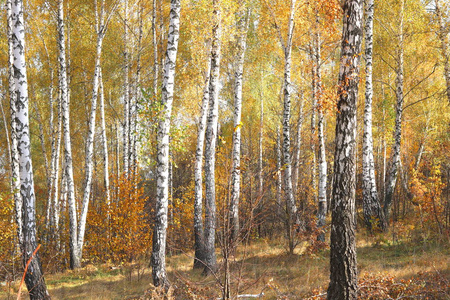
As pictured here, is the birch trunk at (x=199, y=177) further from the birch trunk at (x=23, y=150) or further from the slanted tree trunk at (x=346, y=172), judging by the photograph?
the slanted tree trunk at (x=346, y=172)

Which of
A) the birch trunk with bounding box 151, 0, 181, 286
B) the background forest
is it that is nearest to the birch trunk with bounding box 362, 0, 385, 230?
the background forest

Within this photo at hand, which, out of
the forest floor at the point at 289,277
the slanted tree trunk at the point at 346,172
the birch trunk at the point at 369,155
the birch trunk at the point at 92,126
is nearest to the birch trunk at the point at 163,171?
the forest floor at the point at 289,277

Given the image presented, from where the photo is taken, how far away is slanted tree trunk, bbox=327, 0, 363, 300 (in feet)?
14.7

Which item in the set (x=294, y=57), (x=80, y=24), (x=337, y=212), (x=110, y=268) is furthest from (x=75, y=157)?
(x=337, y=212)

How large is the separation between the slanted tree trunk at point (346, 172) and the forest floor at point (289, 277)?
2.74ft

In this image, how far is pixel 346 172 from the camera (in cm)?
455

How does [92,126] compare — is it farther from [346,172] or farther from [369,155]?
[369,155]

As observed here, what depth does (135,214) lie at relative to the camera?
405 inches

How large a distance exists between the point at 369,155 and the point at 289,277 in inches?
176

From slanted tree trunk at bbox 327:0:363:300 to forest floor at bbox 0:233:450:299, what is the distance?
2.74 feet

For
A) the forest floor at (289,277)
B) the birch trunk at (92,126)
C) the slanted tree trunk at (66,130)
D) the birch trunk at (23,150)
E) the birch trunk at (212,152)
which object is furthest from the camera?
the birch trunk at (92,126)

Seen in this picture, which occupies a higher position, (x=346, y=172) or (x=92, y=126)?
(x=92, y=126)

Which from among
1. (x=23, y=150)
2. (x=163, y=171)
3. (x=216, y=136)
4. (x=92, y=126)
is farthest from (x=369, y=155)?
(x=23, y=150)

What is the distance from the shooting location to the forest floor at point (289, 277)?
17.3ft
